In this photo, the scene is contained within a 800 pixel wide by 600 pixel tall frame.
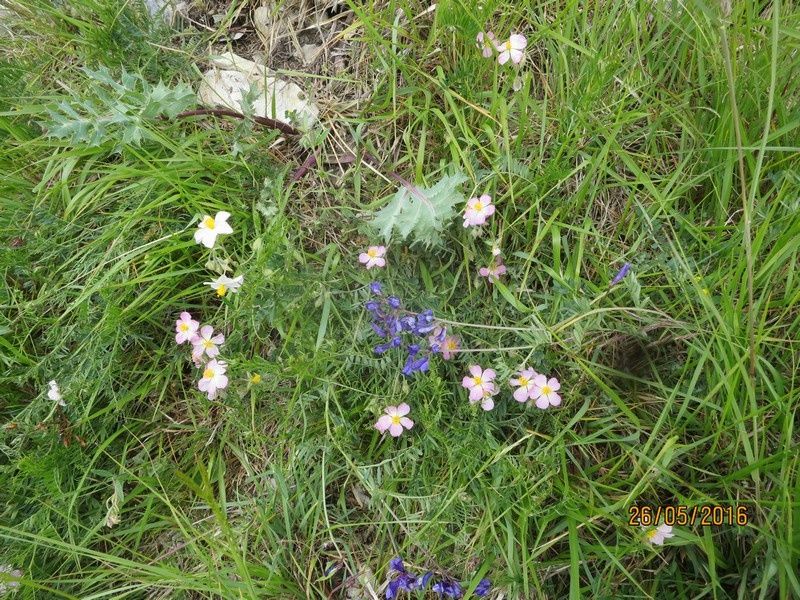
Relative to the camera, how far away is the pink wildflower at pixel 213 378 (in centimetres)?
200

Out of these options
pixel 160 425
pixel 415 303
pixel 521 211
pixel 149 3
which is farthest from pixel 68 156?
pixel 521 211

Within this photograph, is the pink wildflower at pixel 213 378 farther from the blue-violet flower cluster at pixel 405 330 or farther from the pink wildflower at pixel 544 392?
the pink wildflower at pixel 544 392

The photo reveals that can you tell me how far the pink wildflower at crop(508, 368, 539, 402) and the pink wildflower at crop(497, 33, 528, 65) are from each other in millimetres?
1084

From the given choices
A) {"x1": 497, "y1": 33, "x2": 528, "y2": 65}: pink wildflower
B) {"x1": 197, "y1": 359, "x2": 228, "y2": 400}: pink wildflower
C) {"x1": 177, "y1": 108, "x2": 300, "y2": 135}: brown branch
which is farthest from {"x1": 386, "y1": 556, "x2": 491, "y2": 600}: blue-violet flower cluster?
{"x1": 497, "y1": 33, "x2": 528, "y2": 65}: pink wildflower

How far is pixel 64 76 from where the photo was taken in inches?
96.6

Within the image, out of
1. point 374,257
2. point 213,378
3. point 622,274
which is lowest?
point 213,378

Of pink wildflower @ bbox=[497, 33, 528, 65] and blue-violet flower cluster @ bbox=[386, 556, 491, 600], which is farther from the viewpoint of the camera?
pink wildflower @ bbox=[497, 33, 528, 65]

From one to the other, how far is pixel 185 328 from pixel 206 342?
101mm

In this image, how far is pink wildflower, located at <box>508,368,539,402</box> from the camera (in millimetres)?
1824

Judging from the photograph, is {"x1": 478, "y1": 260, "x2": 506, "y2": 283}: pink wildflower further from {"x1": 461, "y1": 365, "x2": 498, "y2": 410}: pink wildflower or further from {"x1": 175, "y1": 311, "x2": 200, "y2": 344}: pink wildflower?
{"x1": 175, "y1": 311, "x2": 200, "y2": 344}: pink wildflower

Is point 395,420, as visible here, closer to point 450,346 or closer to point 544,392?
point 450,346
